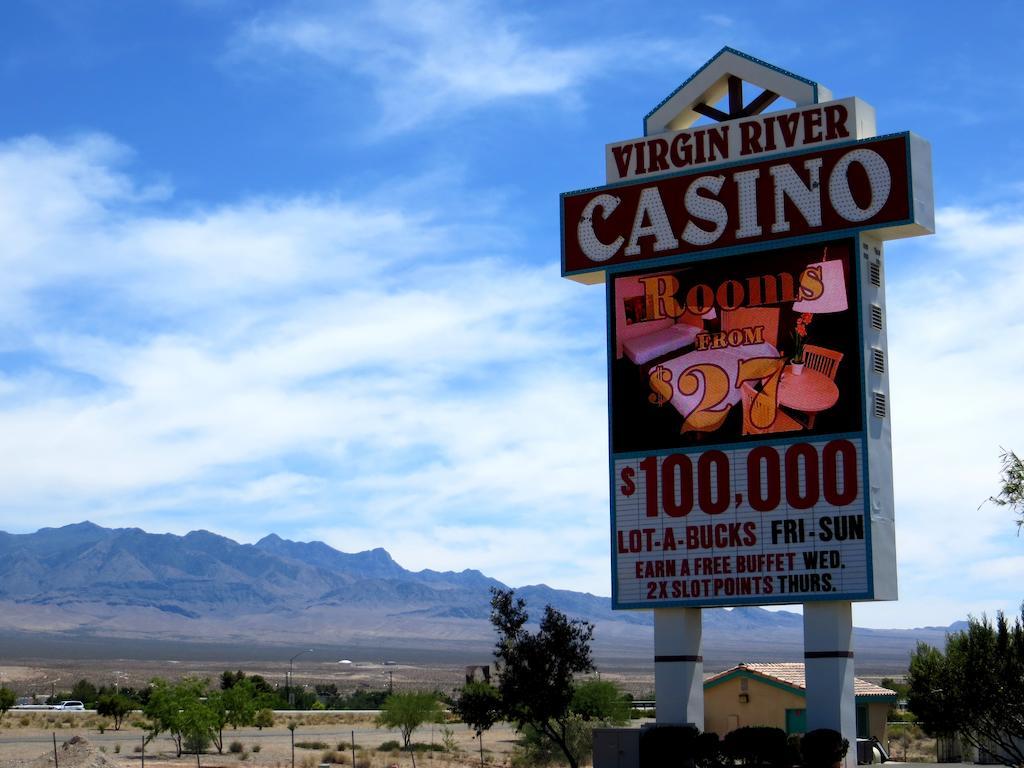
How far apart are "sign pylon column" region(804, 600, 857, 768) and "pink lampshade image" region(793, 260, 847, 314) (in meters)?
7.13

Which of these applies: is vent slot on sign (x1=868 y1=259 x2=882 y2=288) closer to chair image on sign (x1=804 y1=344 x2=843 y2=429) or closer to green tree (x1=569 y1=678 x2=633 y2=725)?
chair image on sign (x1=804 y1=344 x2=843 y2=429)

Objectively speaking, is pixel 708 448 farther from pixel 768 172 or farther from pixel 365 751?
pixel 365 751

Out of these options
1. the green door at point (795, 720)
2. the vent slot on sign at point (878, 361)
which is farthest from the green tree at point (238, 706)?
the vent slot on sign at point (878, 361)

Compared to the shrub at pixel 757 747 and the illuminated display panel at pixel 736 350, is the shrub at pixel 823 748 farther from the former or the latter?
the illuminated display panel at pixel 736 350

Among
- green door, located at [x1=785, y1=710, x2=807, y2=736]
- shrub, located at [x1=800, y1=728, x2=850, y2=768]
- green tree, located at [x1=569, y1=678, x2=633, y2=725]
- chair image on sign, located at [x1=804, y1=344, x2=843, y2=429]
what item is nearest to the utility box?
shrub, located at [x1=800, y1=728, x2=850, y2=768]

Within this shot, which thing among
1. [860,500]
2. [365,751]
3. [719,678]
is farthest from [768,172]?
[365,751]

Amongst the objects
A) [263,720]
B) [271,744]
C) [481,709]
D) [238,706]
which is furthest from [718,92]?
[263,720]

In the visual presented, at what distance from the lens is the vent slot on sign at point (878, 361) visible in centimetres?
3619

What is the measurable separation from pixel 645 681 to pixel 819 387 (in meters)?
149

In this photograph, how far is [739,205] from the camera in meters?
38.1

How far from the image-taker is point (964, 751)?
2077 inches

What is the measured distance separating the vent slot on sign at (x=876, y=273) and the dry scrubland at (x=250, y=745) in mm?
28496

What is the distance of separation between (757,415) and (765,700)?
19408mm

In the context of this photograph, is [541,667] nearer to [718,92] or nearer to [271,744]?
[718,92]
